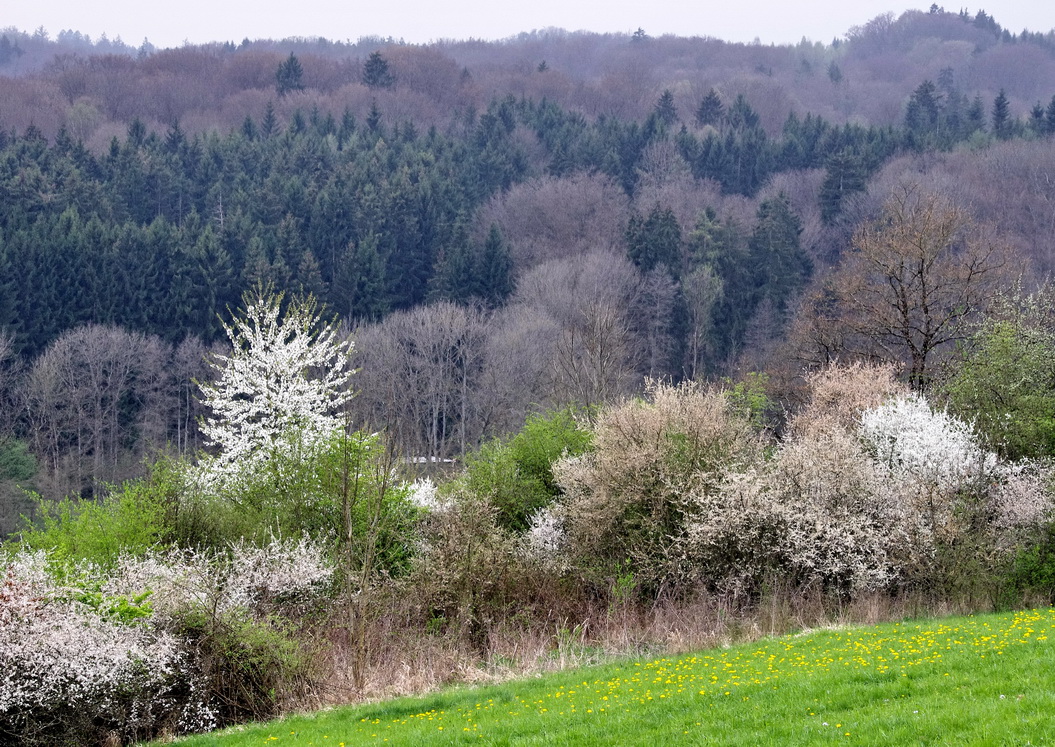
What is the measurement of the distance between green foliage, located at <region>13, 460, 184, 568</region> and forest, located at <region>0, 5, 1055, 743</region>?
8 cm

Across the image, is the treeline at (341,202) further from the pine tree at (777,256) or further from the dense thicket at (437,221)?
the pine tree at (777,256)

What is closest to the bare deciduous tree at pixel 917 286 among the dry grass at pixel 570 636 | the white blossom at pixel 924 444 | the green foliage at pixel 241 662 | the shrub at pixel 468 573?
the white blossom at pixel 924 444

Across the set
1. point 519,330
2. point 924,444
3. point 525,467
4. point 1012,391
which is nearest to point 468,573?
point 525,467

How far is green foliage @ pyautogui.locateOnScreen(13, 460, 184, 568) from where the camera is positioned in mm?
18500

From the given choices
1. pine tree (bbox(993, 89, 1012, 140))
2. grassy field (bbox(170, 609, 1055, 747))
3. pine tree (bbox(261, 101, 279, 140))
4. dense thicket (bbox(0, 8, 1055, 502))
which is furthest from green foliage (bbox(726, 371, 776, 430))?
pine tree (bbox(261, 101, 279, 140))

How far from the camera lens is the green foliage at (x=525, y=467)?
85.8 ft

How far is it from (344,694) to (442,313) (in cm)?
4682

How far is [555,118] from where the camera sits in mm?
93562

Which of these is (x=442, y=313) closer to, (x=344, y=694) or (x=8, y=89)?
(x=344, y=694)

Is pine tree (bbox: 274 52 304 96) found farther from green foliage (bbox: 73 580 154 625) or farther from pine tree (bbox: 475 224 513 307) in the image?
green foliage (bbox: 73 580 154 625)

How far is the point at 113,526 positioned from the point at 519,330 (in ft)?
135

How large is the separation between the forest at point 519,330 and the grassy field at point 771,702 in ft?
9.92

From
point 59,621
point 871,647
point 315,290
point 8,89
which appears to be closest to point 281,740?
point 59,621

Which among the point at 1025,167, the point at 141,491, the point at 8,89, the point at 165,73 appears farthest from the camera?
the point at 165,73
